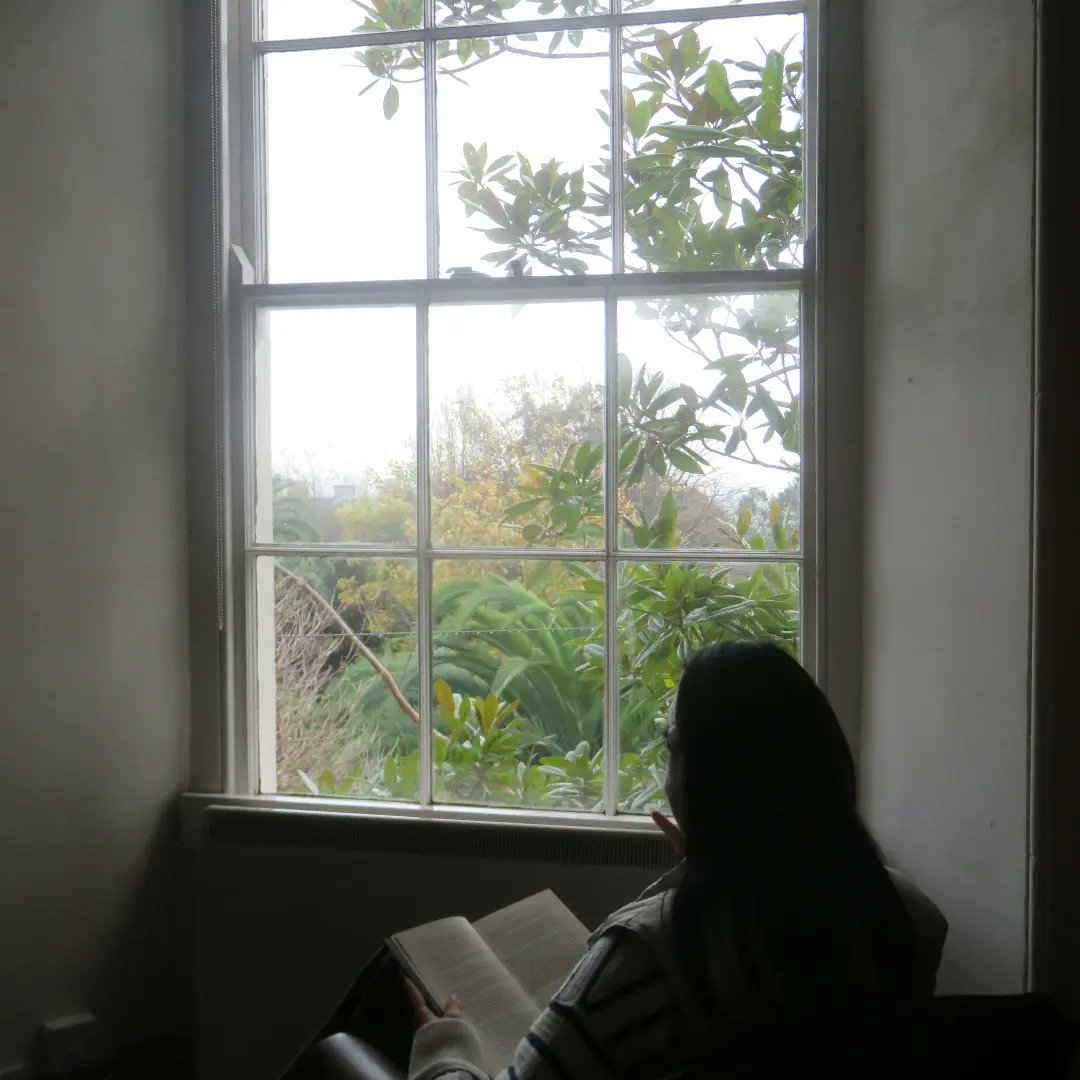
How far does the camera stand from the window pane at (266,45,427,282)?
2.15 metres

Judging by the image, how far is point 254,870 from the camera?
196 centimetres

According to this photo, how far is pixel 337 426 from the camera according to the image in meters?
2.17

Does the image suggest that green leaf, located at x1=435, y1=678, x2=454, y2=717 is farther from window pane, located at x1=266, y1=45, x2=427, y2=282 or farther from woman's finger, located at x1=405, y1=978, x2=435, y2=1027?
window pane, located at x1=266, y1=45, x2=427, y2=282

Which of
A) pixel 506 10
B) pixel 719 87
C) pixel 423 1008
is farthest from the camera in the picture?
pixel 506 10

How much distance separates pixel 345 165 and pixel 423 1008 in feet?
A: 5.96

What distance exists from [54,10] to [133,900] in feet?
6.06

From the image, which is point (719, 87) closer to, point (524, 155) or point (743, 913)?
point (524, 155)

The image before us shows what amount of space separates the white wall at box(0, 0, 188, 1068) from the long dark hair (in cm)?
132

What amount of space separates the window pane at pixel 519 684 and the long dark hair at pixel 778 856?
1045 millimetres

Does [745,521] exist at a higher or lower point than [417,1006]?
higher

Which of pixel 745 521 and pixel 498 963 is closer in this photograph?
pixel 498 963

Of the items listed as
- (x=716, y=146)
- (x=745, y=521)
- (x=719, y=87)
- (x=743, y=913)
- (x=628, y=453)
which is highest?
(x=719, y=87)

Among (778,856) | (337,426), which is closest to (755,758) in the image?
(778,856)

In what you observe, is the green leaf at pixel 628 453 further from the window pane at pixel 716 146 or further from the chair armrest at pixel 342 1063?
the chair armrest at pixel 342 1063
